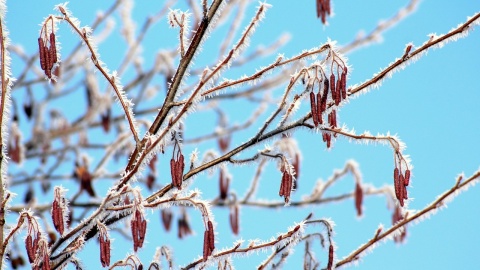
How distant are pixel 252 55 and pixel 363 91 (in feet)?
13.5

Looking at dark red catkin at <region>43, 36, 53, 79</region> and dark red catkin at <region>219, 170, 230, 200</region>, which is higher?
dark red catkin at <region>43, 36, 53, 79</region>

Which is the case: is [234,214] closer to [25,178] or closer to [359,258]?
[359,258]

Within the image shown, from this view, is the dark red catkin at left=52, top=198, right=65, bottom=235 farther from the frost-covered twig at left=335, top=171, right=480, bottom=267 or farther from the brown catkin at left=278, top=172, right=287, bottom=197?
the frost-covered twig at left=335, top=171, right=480, bottom=267

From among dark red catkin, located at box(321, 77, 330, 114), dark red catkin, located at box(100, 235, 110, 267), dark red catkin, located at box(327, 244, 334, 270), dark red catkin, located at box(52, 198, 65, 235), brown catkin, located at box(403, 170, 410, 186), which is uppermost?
dark red catkin, located at box(321, 77, 330, 114)

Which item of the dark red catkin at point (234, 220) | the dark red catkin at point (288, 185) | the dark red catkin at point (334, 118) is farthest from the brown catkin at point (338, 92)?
the dark red catkin at point (234, 220)

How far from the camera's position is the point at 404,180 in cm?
223

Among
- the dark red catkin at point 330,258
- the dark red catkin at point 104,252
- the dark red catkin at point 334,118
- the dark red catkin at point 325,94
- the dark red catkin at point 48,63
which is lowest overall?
the dark red catkin at point 330,258

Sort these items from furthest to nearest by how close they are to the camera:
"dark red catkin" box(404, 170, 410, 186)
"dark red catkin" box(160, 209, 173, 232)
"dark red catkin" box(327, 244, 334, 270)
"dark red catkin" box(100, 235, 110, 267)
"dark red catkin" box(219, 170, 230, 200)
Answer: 1. "dark red catkin" box(160, 209, 173, 232)
2. "dark red catkin" box(219, 170, 230, 200)
3. "dark red catkin" box(327, 244, 334, 270)
4. "dark red catkin" box(404, 170, 410, 186)
5. "dark red catkin" box(100, 235, 110, 267)

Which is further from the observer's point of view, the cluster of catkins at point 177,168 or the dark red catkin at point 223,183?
the dark red catkin at point 223,183

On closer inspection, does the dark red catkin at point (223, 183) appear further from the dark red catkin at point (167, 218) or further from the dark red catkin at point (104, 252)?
the dark red catkin at point (104, 252)

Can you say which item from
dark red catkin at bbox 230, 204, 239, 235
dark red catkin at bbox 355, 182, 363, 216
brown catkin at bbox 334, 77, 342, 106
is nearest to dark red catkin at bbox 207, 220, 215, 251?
brown catkin at bbox 334, 77, 342, 106

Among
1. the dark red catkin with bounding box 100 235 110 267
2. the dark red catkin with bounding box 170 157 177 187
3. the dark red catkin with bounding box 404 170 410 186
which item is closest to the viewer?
the dark red catkin with bounding box 100 235 110 267

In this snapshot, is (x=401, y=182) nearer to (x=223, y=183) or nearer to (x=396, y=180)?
(x=396, y=180)

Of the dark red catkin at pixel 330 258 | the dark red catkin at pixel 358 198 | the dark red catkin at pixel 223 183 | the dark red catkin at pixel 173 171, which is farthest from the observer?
the dark red catkin at pixel 223 183
